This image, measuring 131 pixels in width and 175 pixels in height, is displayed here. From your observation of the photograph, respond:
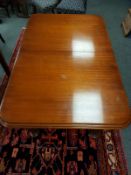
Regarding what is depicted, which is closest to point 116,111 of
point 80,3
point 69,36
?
point 69,36

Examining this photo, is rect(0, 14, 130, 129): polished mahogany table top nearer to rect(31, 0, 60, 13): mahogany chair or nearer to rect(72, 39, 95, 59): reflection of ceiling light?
rect(72, 39, 95, 59): reflection of ceiling light

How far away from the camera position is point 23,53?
3.82ft

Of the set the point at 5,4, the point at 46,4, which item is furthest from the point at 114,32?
the point at 5,4

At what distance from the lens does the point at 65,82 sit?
3.32ft

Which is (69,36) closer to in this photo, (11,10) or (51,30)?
(51,30)

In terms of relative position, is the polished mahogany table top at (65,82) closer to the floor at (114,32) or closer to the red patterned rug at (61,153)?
the red patterned rug at (61,153)

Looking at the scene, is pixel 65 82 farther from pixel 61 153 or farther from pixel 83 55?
pixel 61 153

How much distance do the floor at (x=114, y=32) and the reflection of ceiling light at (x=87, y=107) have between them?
2.64 feet

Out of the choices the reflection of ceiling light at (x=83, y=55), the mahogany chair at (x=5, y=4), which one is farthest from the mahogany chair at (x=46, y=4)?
the reflection of ceiling light at (x=83, y=55)

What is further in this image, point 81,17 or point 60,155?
point 81,17

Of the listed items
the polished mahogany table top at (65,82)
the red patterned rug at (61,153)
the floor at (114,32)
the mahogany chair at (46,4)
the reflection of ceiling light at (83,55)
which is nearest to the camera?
the polished mahogany table top at (65,82)

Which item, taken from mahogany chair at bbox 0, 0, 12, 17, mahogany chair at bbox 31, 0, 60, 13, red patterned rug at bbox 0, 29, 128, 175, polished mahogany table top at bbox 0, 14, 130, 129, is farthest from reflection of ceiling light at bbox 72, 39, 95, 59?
mahogany chair at bbox 0, 0, 12, 17

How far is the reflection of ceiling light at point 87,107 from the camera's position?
2.77 feet

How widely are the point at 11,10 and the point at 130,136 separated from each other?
10.1 feet
